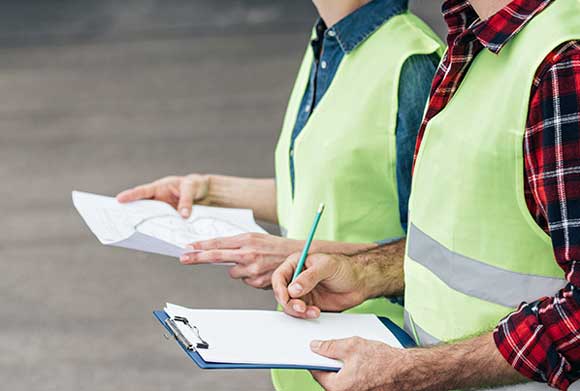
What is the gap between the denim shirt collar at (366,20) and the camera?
2.43 metres

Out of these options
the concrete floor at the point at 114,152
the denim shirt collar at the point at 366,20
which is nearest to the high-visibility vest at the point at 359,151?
the denim shirt collar at the point at 366,20

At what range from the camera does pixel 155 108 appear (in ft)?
29.8

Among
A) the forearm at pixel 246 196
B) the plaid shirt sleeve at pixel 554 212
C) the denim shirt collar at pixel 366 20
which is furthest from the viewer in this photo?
the forearm at pixel 246 196

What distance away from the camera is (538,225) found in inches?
66.1

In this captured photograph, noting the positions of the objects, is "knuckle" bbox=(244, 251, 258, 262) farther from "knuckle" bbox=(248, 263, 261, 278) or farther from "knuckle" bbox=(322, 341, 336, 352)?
"knuckle" bbox=(322, 341, 336, 352)

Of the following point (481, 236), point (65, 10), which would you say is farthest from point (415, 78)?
point (65, 10)

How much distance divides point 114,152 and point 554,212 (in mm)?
6558

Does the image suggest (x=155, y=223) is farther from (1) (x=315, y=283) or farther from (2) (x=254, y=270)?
(1) (x=315, y=283)

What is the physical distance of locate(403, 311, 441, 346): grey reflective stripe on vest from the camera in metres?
1.94

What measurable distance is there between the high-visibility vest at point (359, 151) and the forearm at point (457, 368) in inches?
25.3

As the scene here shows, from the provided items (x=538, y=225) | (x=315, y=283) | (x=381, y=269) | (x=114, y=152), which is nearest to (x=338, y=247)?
(x=381, y=269)

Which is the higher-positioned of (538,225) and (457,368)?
(538,225)

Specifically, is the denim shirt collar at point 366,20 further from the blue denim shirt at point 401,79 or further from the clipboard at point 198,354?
the clipboard at point 198,354

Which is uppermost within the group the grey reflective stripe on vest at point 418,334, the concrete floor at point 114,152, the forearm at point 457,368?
the forearm at point 457,368
